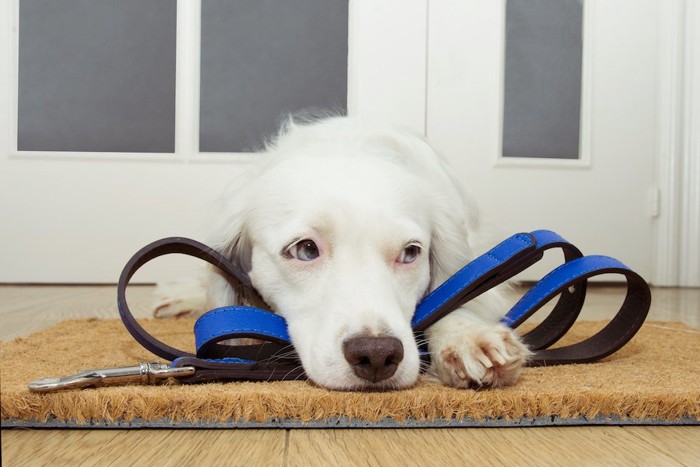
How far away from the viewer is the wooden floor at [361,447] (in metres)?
0.93

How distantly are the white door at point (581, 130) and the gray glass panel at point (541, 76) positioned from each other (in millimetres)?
47

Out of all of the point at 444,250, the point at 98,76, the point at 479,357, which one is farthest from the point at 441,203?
the point at 98,76

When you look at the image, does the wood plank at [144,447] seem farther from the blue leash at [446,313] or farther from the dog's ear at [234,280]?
the dog's ear at [234,280]

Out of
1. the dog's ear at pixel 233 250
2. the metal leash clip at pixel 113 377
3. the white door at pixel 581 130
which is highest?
the white door at pixel 581 130

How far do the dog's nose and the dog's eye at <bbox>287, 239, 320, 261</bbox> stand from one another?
0.27 meters

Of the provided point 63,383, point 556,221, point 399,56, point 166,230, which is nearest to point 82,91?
point 166,230

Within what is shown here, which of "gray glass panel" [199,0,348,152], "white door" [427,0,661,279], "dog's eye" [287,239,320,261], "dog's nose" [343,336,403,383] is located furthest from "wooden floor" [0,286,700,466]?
"gray glass panel" [199,0,348,152]

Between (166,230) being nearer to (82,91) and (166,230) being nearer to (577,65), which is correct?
(82,91)

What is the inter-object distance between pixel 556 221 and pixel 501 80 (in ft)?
2.62

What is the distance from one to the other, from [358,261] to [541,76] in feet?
9.65

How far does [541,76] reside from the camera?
3.96 metres

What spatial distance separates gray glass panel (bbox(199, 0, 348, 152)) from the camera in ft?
12.7

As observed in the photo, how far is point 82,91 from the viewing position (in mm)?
3852

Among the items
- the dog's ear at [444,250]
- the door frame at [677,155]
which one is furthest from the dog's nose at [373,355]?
the door frame at [677,155]
